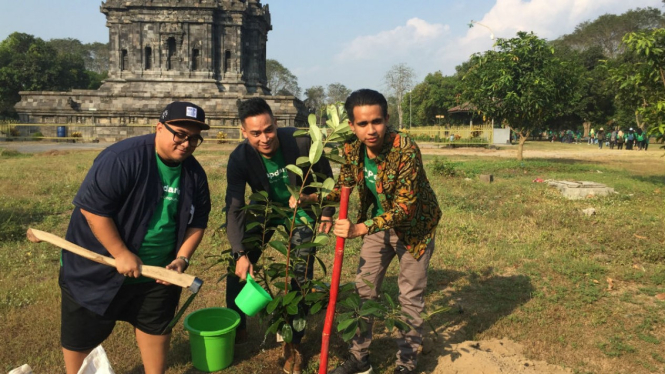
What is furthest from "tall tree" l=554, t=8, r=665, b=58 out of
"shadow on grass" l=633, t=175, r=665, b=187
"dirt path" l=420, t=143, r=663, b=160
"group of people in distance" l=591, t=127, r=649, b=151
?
"shadow on grass" l=633, t=175, r=665, b=187

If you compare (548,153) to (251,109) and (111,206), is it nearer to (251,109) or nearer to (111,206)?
(251,109)

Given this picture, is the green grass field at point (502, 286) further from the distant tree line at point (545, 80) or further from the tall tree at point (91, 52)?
the tall tree at point (91, 52)

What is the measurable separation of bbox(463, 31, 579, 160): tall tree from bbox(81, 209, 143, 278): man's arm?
14.2 metres

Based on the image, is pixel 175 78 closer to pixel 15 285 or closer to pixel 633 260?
pixel 15 285

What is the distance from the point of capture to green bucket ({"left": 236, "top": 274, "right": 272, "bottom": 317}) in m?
2.49

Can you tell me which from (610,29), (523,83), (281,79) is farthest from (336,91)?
(523,83)

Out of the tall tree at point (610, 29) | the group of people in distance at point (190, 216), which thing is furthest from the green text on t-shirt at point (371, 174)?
the tall tree at point (610, 29)

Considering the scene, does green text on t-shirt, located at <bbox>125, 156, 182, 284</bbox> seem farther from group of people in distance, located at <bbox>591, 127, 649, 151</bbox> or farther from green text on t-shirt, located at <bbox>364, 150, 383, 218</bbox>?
group of people in distance, located at <bbox>591, 127, 649, 151</bbox>

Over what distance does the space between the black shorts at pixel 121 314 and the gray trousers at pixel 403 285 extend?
1206mm

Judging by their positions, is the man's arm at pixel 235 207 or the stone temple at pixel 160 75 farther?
the stone temple at pixel 160 75

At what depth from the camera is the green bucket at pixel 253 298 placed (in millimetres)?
2490

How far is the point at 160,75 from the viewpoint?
28828 millimetres

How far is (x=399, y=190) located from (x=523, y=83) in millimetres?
13658

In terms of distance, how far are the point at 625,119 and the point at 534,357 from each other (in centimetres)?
4056
